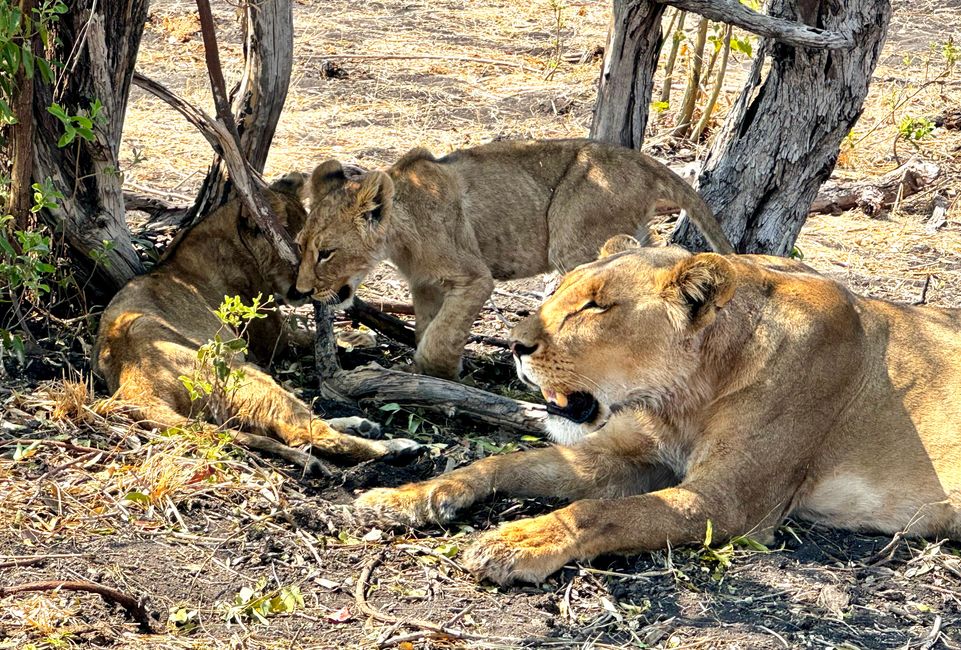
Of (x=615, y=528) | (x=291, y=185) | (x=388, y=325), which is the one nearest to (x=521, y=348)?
(x=615, y=528)

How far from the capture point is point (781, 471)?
4168 millimetres

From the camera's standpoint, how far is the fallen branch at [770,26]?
5566 millimetres

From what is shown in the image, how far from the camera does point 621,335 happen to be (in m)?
4.21

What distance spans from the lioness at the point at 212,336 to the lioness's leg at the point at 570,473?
1.53ft

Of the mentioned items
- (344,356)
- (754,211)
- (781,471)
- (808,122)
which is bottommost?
(344,356)

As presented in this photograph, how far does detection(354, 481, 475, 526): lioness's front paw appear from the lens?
427 centimetres

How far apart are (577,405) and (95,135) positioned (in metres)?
2.75

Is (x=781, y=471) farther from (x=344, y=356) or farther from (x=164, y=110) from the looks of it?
(x=164, y=110)

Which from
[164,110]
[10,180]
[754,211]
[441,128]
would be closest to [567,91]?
[441,128]

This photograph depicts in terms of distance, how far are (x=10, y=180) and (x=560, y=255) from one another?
277 cm

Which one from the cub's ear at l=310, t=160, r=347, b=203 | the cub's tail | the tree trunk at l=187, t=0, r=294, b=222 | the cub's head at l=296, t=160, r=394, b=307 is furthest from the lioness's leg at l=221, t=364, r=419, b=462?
the cub's tail

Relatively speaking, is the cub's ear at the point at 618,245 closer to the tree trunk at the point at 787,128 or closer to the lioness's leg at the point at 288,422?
the lioness's leg at the point at 288,422

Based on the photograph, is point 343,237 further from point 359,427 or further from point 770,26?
point 770,26

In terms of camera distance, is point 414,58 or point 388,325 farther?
point 414,58
